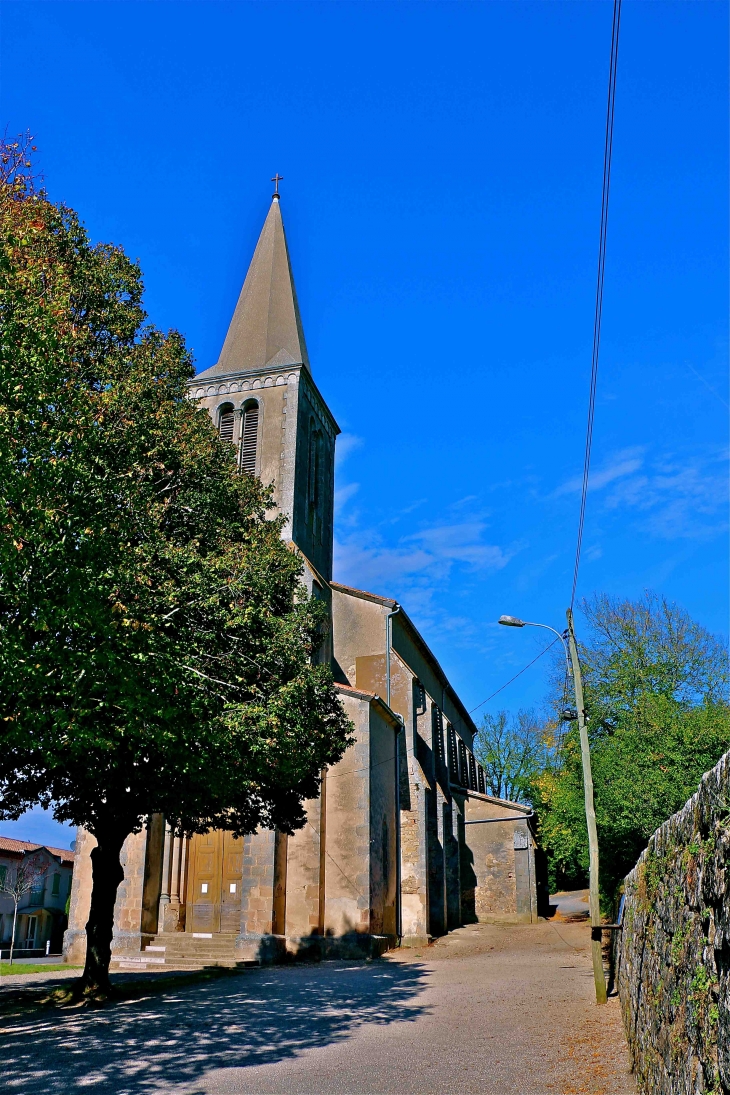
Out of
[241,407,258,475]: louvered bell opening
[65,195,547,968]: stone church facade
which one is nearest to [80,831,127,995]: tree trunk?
[65,195,547,968]: stone church facade

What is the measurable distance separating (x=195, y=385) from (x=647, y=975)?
3137cm

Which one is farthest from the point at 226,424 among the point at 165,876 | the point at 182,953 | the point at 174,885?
the point at 182,953

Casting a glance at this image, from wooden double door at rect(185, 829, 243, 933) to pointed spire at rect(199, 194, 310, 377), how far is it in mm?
18937

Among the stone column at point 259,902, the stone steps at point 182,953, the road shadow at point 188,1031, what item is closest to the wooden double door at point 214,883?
the stone steps at point 182,953

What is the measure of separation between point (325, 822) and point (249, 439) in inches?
626

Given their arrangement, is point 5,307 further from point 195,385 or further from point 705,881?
point 195,385

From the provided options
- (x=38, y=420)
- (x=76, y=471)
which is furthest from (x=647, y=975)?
(x=38, y=420)

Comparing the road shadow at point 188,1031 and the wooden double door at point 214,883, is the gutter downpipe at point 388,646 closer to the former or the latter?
the wooden double door at point 214,883

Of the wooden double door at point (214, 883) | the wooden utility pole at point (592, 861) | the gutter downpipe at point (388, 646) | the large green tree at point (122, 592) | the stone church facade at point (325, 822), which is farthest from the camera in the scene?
the gutter downpipe at point (388, 646)

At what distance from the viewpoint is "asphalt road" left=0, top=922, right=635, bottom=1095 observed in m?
8.66

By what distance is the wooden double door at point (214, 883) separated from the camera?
23.4 metres

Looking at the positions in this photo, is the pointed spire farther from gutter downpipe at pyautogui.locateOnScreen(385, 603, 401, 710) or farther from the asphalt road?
the asphalt road

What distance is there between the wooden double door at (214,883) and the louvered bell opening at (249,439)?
14.2 m

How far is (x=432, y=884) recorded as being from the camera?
30891 mm
